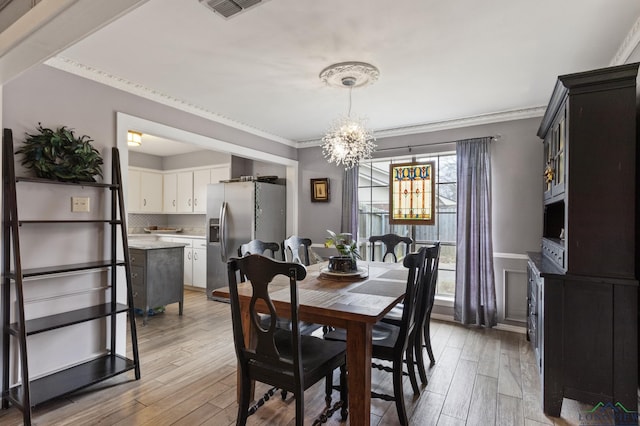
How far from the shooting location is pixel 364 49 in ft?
7.77

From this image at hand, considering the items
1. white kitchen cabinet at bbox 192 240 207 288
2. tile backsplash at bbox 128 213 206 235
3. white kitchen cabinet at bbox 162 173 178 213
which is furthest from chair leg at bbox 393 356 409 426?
white kitchen cabinet at bbox 162 173 178 213

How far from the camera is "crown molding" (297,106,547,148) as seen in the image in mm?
3688

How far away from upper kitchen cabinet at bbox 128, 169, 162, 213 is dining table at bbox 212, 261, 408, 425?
4.75 m

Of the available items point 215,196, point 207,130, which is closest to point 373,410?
point 207,130

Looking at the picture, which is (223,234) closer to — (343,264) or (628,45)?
(343,264)

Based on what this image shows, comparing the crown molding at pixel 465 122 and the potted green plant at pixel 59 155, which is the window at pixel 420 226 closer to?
the crown molding at pixel 465 122

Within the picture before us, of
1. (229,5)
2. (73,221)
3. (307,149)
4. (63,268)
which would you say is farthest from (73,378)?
(307,149)

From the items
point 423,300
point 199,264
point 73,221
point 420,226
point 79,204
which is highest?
point 79,204

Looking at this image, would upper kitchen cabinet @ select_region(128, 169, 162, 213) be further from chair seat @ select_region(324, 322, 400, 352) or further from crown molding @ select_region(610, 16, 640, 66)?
crown molding @ select_region(610, 16, 640, 66)

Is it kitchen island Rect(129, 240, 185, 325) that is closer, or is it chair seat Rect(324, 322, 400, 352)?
chair seat Rect(324, 322, 400, 352)

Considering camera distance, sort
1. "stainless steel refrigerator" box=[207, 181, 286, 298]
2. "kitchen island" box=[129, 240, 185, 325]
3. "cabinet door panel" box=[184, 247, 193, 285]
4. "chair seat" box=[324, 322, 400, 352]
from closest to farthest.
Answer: "chair seat" box=[324, 322, 400, 352] < "kitchen island" box=[129, 240, 185, 325] < "stainless steel refrigerator" box=[207, 181, 286, 298] < "cabinet door panel" box=[184, 247, 193, 285]

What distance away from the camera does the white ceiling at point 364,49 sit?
6.36 feet

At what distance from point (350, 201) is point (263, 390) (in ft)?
9.30

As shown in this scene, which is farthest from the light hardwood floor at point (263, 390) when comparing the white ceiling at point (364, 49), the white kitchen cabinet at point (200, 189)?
the white kitchen cabinet at point (200, 189)
